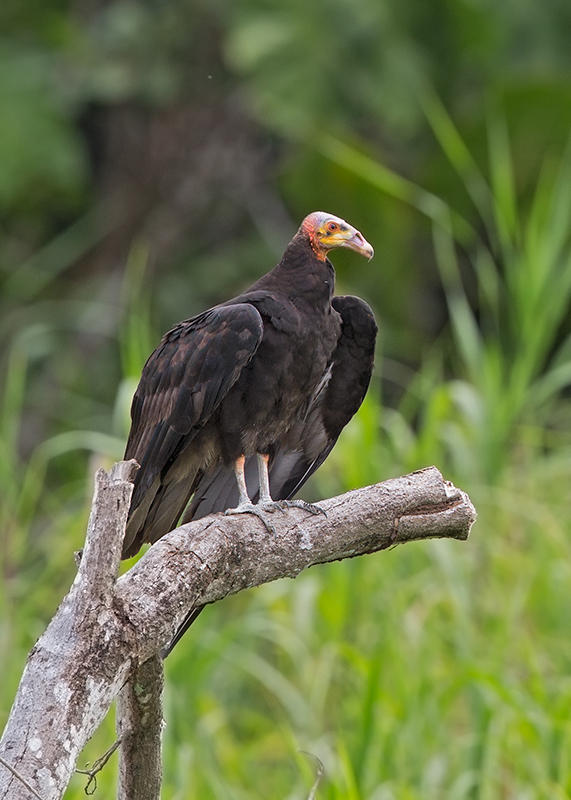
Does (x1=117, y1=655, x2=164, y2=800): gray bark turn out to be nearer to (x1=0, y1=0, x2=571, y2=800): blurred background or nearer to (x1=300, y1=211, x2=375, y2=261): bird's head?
(x1=0, y1=0, x2=571, y2=800): blurred background

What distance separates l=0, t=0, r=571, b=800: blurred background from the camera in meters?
3.60

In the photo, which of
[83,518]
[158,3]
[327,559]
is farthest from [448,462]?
[158,3]

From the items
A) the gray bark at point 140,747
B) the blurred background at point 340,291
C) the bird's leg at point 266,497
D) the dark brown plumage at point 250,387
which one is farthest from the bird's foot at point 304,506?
the blurred background at point 340,291

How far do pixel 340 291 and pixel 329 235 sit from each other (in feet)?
8.90

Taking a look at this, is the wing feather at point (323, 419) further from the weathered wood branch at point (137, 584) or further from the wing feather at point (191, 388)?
the weathered wood branch at point (137, 584)

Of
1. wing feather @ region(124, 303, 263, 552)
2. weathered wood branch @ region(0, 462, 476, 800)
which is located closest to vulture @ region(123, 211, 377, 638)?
wing feather @ region(124, 303, 263, 552)

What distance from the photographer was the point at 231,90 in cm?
805

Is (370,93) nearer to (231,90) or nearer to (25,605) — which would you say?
(231,90)

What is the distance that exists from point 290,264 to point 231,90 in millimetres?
5353

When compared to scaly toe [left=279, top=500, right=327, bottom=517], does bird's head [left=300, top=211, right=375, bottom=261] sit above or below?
above

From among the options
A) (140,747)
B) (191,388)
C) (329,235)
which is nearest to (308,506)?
(191,388)

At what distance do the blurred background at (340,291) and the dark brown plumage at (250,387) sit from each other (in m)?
0.64

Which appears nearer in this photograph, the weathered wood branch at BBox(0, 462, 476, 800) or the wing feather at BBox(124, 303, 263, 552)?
the weathered wood branch at BBox(0, 462, 476, 800)

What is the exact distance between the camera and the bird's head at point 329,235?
2938 millimetres
